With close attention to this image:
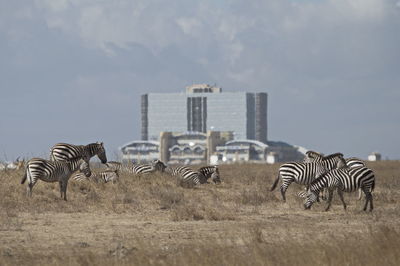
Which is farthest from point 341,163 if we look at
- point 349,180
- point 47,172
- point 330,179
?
point 47,172

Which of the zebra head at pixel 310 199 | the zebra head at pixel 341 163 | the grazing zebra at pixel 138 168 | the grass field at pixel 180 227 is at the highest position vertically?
the zebra head at pixel 341 163

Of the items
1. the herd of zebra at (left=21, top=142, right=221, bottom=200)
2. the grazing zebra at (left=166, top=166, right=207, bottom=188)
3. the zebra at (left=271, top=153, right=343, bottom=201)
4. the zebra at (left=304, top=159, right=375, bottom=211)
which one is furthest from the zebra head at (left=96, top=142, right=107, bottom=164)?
the zebra at (left=304, top=159, right=375, bottom=211)

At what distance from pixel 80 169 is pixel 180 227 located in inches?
356

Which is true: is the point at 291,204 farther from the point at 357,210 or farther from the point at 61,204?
the point at 61,204

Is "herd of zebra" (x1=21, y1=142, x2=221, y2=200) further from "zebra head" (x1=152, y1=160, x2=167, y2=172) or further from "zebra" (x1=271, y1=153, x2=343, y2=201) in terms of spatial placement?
"zebra" (x1=271, y1=153, x2=343, y2=201)

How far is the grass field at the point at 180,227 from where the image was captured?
584 inches

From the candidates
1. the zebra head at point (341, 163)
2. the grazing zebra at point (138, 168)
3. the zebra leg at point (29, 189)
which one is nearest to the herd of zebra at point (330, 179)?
the zebra head at point (341, 163)

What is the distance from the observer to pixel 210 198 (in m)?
30.5

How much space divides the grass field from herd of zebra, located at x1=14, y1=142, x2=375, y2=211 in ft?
1.45

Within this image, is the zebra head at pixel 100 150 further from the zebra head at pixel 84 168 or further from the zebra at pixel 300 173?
the zebra at pixel 300 173

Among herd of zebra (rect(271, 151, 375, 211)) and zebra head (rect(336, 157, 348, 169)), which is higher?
zebra head (rect(336, 157, 348, 169))

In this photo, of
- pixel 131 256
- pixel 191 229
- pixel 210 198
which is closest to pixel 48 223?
pixel 191 229

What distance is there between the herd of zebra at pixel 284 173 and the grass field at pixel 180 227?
0.44 m

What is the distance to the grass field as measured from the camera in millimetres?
14828
